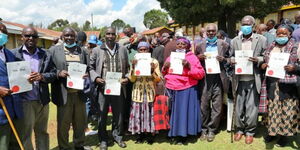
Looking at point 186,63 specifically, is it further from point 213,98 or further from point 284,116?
point 284,116

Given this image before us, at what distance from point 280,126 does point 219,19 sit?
618 inches

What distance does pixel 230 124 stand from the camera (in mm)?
5430

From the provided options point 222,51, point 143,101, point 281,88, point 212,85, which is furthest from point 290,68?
point 143,101

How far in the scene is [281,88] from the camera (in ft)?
14.7

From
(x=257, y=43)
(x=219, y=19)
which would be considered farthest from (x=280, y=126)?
(x=219, y=19)

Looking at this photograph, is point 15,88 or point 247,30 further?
point 247,30

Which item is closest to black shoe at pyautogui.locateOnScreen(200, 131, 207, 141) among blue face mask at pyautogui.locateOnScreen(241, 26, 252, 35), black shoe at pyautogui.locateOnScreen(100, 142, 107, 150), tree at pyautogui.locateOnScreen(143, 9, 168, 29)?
black shoe at pyautogui.locateOnScreen(100, 142, 107, 150)

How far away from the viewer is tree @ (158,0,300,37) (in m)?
16.4

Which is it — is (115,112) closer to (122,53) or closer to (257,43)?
(122,53)

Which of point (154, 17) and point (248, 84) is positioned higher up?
point (154, 17)

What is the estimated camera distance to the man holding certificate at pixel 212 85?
5.10m

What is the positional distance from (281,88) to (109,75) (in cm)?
310

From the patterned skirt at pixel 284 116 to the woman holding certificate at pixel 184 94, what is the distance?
1.36m

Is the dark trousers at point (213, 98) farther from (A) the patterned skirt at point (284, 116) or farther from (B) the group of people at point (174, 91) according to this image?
(A) the patterned skirt at point (284, 116)
